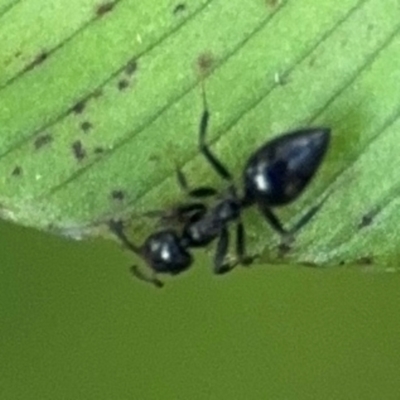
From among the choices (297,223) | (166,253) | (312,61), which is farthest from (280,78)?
(166,253)

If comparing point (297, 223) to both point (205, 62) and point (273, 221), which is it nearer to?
point (273, 221)

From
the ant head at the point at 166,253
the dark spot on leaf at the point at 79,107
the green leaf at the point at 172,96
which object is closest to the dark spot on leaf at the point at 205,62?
the green leaf at the point at 172,96

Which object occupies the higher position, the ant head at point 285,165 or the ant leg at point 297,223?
the ant head at point 285,165

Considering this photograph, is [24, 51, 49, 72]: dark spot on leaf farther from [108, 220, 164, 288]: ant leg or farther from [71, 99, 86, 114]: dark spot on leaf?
[108, 220, 164, 288]: ant leg

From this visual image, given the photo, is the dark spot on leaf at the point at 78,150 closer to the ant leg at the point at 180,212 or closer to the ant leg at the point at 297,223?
the ant leg at the point at 180,212

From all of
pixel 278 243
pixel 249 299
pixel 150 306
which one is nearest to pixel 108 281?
pixel 150 306

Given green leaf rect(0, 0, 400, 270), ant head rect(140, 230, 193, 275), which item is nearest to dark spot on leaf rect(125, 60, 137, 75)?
green leaf rect(0, 0, 400, 270)

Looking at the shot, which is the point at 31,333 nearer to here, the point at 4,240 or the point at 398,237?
the point at 4,240

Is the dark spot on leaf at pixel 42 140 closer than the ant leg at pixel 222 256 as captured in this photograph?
Yes
